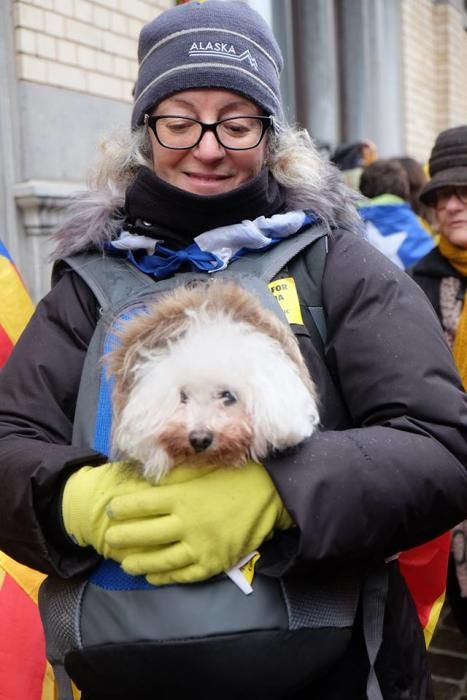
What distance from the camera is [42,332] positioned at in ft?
5.86

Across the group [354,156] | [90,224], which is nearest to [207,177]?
[90,224]

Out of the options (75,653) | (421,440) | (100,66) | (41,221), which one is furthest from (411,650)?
(100,66)

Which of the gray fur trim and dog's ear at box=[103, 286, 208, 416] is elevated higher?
the gray fur trim

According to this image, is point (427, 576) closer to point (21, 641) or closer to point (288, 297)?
point (288, 297)

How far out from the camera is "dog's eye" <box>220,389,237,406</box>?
1.43m

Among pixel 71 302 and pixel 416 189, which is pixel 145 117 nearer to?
pixel 71 302

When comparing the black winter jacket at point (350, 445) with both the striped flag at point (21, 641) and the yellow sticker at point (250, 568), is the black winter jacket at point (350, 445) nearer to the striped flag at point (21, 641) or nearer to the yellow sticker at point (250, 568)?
the yellow sticker at point (250, 568)

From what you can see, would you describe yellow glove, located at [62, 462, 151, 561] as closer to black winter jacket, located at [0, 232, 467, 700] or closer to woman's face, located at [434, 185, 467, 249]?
black winter jacket, located at [0, 232, 467, 700]

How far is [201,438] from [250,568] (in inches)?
10.7

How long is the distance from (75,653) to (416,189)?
178 inches

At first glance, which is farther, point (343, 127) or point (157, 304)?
point (343, 127)

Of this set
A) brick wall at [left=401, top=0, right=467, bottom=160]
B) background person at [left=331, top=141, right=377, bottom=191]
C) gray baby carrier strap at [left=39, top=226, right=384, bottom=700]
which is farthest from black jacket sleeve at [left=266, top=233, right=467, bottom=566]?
brick wall at [left=401, top=0, right=467, bottom=160]

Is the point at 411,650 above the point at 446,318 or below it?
below

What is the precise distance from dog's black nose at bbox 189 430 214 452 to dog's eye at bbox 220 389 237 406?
0.08 meters
